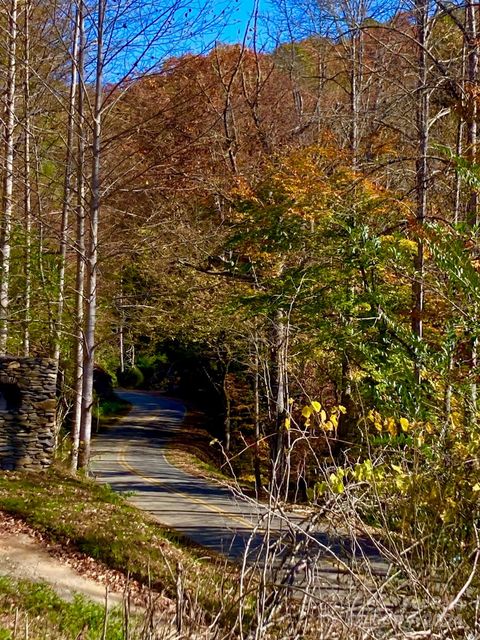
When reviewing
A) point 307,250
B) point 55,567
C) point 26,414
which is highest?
point 307,250

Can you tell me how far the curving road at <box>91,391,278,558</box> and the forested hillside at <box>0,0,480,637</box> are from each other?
1.41m

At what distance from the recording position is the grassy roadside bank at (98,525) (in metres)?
10.3

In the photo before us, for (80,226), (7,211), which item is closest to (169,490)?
(80,226)

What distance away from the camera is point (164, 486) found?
1889 cm

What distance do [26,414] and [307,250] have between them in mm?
7212

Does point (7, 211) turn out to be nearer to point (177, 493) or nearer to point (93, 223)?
point (93, 223)

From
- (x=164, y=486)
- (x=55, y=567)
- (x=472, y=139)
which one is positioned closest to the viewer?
(x=55, y=567)

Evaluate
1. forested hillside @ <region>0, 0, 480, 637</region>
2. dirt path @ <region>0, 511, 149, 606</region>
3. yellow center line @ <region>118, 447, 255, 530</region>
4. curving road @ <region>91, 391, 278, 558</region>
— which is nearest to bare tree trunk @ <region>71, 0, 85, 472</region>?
forested hillside @ <region>0, 0, 480, 637</region>

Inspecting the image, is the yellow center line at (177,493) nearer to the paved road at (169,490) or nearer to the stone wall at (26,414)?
the paved road at (169,490)

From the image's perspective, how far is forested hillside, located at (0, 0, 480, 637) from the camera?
5.11 m

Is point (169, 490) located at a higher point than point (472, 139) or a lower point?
lower

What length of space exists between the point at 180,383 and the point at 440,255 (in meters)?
40.2

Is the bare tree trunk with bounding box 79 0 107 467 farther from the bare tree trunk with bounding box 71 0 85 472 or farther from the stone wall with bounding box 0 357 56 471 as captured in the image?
the stone wall with bounding box 0 357 56 471

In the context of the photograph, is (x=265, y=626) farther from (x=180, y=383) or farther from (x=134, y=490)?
(x=180, y=383)
